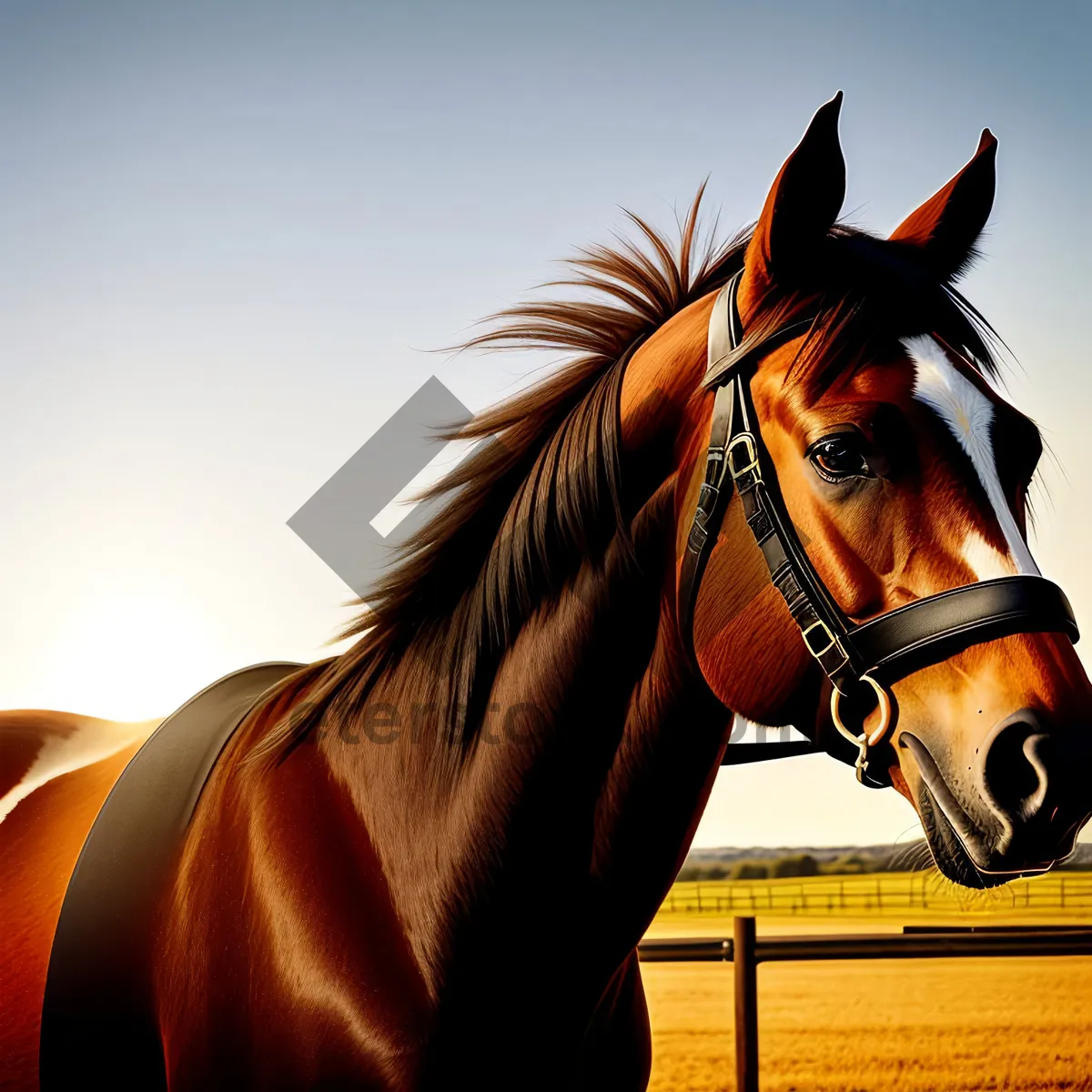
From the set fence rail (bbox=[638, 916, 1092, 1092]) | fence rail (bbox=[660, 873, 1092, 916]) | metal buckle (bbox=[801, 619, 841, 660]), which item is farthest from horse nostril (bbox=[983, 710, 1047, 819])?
fence rail (bbox=[660, 873, 1092, 916])

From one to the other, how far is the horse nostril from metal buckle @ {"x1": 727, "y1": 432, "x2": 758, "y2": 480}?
628mm

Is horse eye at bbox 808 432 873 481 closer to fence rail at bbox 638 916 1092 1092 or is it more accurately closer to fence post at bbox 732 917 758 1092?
fence rail at bbox 638 916 1092 1092

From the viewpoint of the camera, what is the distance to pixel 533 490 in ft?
6.60

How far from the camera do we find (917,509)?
149cm

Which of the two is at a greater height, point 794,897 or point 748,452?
point 748,452

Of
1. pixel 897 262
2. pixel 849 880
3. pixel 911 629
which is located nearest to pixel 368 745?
pixel 911 629

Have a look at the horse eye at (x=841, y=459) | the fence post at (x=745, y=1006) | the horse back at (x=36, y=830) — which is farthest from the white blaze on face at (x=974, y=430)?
the fence post at (x=745, y=1006)

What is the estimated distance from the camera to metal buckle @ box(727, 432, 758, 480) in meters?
1.68

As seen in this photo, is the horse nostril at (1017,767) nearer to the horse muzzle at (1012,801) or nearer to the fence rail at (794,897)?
the horse muzzle at (1012,801)

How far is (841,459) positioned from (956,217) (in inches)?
33.0

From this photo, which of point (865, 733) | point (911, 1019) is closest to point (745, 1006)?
point (865, 733)

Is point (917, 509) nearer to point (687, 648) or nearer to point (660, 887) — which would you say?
point (687, 648)

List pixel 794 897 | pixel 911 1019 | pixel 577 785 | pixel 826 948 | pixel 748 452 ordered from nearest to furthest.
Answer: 1. pixel 748 452
2. pixel 577 785
3. pixel 826 948
4. pixel 911 1019
5. pixel 794 897

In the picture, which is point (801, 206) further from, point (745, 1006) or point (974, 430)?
point (745, 1006)
